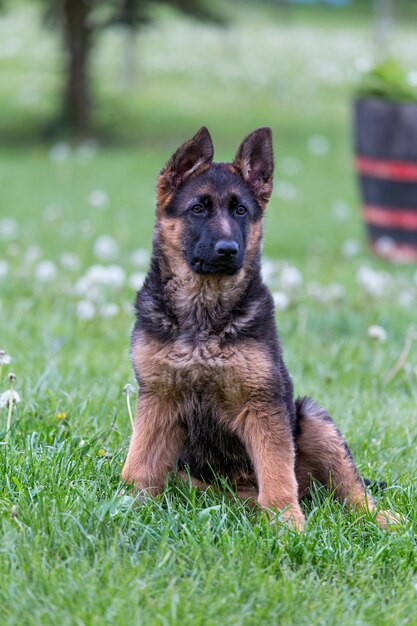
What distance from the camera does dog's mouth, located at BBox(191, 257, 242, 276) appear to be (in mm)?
4004

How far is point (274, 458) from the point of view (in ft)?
12.6

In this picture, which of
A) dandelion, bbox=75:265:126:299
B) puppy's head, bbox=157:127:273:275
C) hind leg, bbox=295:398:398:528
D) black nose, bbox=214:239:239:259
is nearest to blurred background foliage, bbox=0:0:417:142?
dandelion, bbox=75:265:126:299

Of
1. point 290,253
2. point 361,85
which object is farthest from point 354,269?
point 361,85

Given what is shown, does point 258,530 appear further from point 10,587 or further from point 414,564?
point 10,587

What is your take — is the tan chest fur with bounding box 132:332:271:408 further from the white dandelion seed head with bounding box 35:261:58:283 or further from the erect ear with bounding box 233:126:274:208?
the white dandelion seed head with bounding box 35:261:58:283

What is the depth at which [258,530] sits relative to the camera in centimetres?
362

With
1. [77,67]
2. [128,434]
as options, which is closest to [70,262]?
[128,434]

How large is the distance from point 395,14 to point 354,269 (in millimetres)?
40088

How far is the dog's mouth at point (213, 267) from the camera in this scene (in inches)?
158

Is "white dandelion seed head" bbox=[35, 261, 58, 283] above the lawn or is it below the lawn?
above

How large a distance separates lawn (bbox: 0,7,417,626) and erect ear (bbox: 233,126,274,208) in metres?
1.23

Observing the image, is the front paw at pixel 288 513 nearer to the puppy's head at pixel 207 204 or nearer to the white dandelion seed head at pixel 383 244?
the puppy's head at pixel 207 204

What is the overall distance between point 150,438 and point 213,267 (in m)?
0.70

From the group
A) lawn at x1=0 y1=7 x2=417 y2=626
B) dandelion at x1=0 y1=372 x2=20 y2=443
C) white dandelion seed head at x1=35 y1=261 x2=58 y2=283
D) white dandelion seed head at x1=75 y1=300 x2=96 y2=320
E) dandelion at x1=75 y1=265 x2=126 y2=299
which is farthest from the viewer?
white dandelion seed head at x1=35 y1=261 x2=58 y2=283
